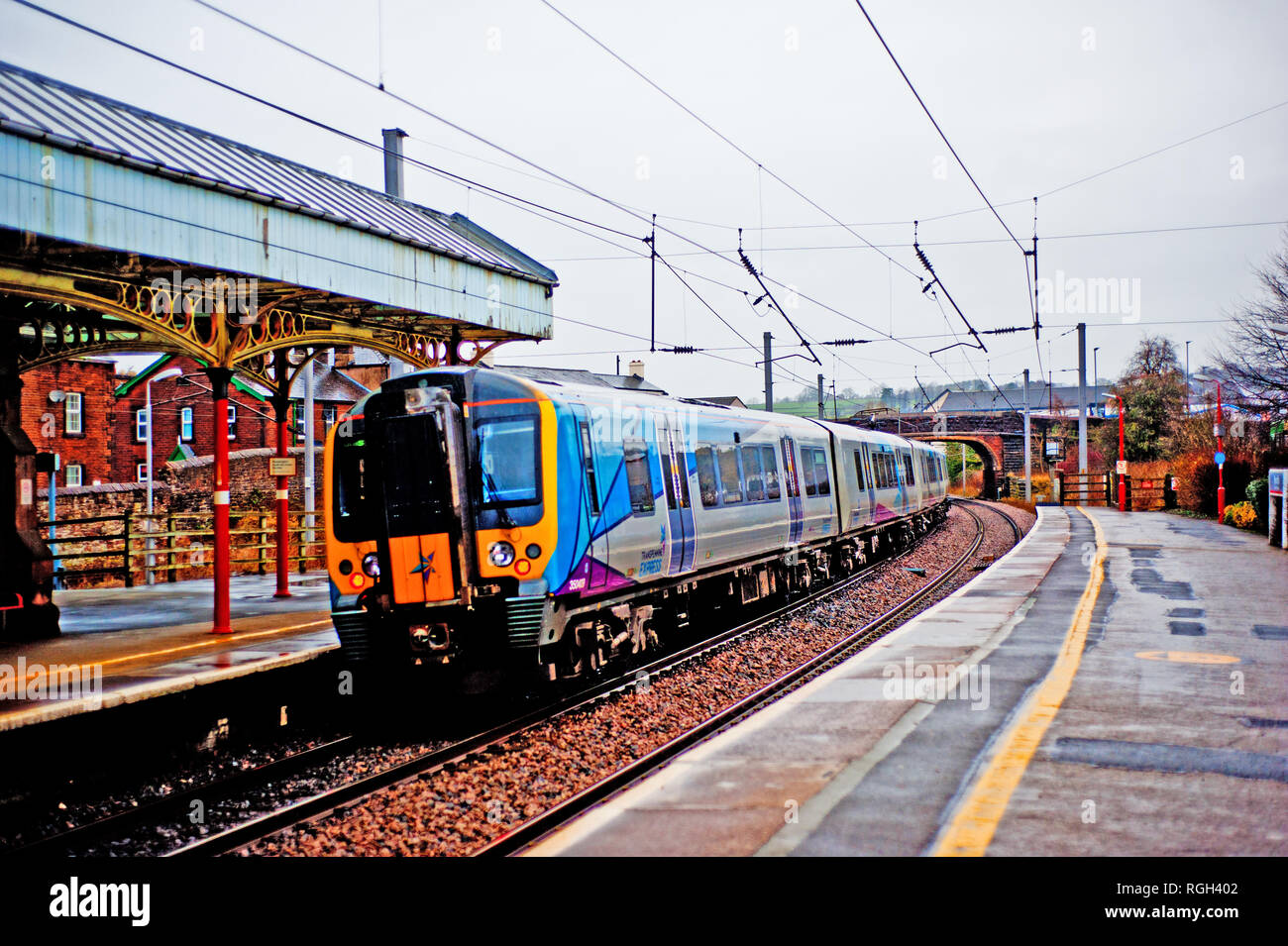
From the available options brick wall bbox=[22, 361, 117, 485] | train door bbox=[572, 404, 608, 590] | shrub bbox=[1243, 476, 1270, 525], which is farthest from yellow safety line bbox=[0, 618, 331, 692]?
brick wall bbox=[22, 361, 117, 485]

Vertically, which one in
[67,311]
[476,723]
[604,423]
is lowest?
[476,723]

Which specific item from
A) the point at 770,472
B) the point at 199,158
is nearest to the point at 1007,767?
the point at 770,472

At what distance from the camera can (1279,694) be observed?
8758 millimetres

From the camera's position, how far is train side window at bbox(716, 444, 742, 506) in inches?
548

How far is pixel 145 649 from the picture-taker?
10938 millimetres

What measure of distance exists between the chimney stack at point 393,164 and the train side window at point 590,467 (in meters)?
14.8

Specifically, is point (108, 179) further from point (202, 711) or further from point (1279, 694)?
point (1279, 694)

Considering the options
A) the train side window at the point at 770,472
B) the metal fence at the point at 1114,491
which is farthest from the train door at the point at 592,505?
the metal fence at the point at 1114,491

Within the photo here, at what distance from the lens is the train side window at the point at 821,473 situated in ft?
62.3

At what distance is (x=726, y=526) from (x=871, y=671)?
12.7 feet

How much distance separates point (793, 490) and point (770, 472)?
4.28ft

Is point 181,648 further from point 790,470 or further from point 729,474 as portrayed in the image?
point 790,470
